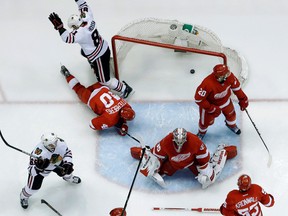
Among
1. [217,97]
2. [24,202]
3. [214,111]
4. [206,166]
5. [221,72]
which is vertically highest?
[221,72]

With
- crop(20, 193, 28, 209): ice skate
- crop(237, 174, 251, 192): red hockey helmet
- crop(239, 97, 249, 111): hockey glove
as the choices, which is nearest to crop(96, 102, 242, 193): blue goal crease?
crop(239, 97, 249, 111): hockey glove

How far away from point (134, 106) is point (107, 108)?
397 mm

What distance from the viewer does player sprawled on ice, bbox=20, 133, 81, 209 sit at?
586 centimetres

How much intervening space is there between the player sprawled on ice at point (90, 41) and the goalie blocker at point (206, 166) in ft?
2.41

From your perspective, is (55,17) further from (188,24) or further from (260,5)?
(260,5)

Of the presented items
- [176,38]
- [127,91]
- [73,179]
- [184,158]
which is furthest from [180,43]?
[73,179]

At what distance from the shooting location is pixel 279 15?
7.59 meters

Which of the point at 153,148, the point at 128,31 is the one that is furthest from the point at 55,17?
the point at 153,148

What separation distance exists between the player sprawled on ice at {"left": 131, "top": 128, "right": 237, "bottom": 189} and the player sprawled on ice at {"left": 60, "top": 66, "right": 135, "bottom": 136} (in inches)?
11.6

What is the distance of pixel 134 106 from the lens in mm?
7043

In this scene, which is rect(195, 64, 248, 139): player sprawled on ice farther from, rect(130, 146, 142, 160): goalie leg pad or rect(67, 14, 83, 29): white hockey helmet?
rect(67, 14, 83, 29): white hockey helmet

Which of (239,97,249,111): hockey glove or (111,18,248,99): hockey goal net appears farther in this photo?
(111,18,248,99): hockey goal net

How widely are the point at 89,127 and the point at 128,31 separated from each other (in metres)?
0.97

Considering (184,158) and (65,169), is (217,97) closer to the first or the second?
(184,158)
